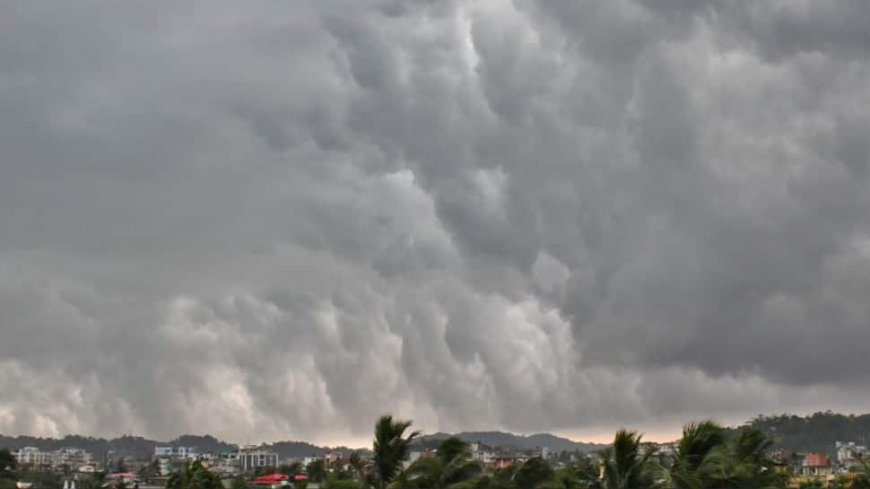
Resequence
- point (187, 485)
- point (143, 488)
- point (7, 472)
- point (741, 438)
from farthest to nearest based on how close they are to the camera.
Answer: point (143, 488)
point (7, 472)
point (187, 485)
point (741, 438)

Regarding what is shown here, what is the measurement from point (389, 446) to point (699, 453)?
9911 millimetres

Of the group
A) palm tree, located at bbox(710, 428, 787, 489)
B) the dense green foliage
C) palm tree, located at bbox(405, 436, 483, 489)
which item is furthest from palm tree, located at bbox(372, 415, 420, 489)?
the dense green foliage

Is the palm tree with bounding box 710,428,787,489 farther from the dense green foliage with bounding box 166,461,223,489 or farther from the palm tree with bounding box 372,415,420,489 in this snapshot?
the dense green foliage with bounding box 166,461,223,489

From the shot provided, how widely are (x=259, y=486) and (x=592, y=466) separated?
7061 cm

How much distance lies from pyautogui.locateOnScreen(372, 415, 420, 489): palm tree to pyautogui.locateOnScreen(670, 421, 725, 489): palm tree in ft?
27.7

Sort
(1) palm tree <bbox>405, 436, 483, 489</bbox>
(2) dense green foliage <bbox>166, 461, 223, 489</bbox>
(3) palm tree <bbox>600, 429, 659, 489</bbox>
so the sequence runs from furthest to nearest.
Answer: (2) dense green foliage <bbox>166, 461, 223, 489</bbox> → (1) palm tree <bbox>405, 436, 483, 489</bbox> → (3) palm tree <bbox>600, 429, 659, 489</bbox>

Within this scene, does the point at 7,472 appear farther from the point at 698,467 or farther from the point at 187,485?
the point at 698,467

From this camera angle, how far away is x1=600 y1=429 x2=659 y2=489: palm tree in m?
35.0

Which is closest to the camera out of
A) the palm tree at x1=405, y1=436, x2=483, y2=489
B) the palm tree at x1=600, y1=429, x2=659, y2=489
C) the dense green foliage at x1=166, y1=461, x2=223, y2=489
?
the palm tree at x1=600, y1=429, x2=659, y2=489

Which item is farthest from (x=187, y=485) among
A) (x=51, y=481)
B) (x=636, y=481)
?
(x=51, y=481)

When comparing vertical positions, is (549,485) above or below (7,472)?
below

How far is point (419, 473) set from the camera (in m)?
40.3

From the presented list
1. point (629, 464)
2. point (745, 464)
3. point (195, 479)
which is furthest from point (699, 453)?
point (195, 479)

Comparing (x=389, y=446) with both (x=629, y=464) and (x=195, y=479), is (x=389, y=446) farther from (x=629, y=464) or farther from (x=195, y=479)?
(x=195, y=479)
